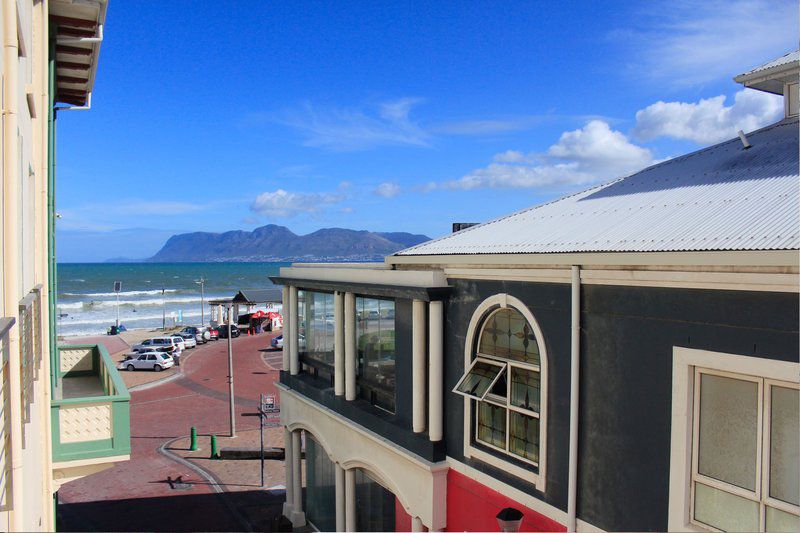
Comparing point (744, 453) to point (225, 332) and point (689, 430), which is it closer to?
point (689, 430)

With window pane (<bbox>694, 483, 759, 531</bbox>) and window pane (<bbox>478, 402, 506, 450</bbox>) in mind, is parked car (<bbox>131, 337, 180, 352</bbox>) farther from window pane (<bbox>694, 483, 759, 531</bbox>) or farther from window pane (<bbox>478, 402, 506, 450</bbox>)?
window pane (<bbox>694, 483, 759, 531</bbox>)

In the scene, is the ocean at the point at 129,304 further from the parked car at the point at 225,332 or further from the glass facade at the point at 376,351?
the glass facade at the point at 376,351

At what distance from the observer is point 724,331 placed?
688cm

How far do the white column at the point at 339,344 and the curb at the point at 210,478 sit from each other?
676 cm

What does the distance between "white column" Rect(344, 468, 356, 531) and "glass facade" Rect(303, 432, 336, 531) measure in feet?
4.83

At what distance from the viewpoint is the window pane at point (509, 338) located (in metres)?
9.61

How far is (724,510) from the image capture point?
702 cm

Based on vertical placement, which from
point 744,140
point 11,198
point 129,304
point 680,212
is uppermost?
point 744,140

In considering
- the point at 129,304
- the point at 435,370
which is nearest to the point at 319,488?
the point at 435,370

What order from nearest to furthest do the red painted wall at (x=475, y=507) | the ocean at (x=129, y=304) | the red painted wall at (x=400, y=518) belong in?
the red painted wall at (x=475, y=507) → the red painted wall at (x=400, y=518) → the ocean at (x=129, y=304)

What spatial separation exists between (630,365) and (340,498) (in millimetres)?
9195

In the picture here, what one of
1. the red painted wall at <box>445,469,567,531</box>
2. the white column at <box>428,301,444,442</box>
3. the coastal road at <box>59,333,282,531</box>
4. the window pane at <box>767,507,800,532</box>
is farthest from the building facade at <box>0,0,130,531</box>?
the window pane at <box>767,507,800,532</box>

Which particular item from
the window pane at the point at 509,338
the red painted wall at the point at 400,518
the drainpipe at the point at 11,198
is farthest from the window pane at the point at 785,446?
the red painted wall at the point at 400,518

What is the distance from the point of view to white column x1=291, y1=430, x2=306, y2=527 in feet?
57.7
